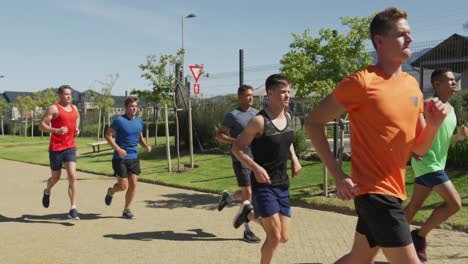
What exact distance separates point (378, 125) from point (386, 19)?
58 cm

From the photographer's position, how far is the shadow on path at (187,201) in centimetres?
831

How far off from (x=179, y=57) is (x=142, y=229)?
27.6 feet

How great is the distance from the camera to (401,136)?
8.75ft

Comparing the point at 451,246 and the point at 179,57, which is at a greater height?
the point at 179,57

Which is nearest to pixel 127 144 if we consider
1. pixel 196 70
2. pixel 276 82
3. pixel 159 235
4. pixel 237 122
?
pixel 159 235

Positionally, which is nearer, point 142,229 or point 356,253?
point 356,253

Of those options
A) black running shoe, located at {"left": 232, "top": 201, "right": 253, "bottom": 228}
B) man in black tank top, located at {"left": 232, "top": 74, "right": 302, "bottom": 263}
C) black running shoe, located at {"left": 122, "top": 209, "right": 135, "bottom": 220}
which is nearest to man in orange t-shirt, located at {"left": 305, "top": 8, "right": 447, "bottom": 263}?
man in black tank top, located at {"left": 232, "top": 74, "right": 302, "bottom": 263}

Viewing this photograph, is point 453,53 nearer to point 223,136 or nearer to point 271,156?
point 223,136

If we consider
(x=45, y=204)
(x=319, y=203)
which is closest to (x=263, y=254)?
(x=319, y=203)

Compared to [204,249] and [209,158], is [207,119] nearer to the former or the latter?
[209,158]

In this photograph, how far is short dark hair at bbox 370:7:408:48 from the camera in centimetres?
259

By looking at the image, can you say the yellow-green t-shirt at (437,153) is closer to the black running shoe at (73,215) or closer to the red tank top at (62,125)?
the black running shoe at (73,215)

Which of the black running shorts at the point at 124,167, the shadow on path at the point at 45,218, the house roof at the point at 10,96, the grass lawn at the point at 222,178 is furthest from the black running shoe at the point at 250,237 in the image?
the house roof at the point at 10,96

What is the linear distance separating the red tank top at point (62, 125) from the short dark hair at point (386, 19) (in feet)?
19.0
